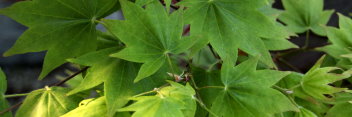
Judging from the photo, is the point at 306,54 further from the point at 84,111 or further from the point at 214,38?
the point at 84,111

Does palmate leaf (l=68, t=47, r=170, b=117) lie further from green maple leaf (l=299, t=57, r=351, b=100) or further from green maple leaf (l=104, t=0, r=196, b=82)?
green maple leaf (l=299, t=57, r=351, b=100)

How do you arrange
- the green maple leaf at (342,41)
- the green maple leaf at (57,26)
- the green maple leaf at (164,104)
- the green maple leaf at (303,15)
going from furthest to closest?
the green maple leaf at (303,15) → the green maple leaf at (342,41) → the green maple leaf at (57,26) → the green maple leaf at (164,104)

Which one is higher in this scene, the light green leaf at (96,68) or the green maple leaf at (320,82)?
the light green leaf at (96,68)

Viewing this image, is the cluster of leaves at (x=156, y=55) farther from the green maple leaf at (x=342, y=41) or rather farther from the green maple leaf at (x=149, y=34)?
the green maple leaf at (x=342, y=41)

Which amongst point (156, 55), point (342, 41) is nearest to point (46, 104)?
point (156, 55)

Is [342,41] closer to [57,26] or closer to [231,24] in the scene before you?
[231,24]

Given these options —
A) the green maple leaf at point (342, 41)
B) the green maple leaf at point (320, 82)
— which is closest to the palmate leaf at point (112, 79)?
the green maple leaf at point (320, 82)

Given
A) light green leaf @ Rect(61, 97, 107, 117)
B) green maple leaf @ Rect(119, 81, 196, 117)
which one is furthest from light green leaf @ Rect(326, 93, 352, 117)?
light green leaf @ Rect(61, 97, 107, 117)
